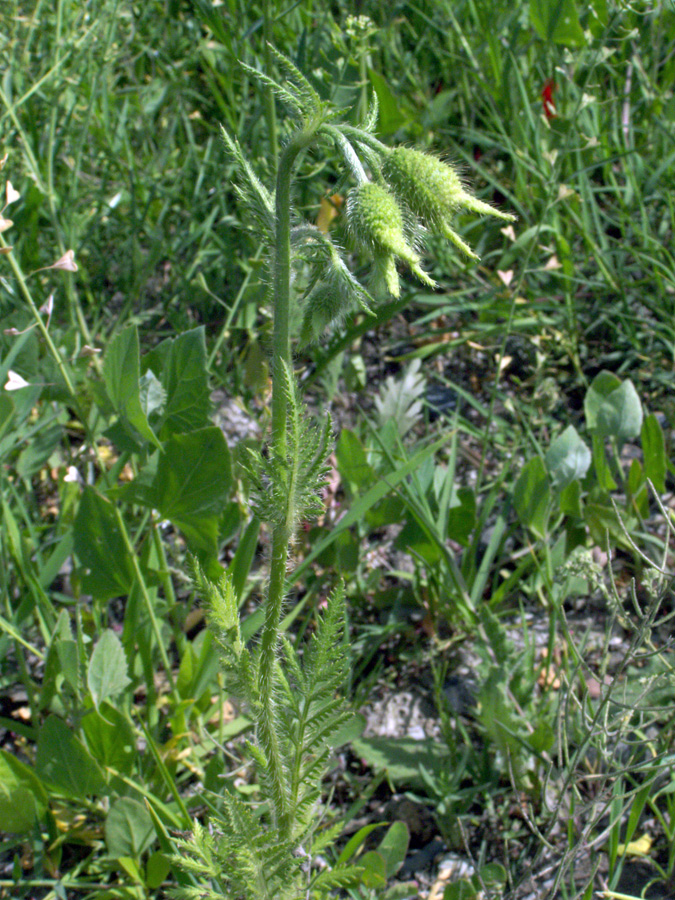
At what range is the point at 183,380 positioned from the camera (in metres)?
1.74

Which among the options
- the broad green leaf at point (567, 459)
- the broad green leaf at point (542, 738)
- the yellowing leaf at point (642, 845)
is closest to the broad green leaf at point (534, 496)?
the broad green leaf at point (567, 459)

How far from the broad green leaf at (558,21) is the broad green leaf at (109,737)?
224cm

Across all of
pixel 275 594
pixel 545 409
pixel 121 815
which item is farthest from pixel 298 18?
pixel 121 815

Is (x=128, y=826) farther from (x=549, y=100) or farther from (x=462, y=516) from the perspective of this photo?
(x=549, y=100)

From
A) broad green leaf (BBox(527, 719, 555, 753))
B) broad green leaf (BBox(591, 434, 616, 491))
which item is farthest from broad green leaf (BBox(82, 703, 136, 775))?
broad green leaf (BBox(591, 434, 616, 491))

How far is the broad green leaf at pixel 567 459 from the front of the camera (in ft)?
6.84

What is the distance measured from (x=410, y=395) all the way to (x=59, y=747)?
1.33 m

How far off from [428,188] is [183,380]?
0.86 meters

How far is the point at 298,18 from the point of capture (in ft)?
9.51

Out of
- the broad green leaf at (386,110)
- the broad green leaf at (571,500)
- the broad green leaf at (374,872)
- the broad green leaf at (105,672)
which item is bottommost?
the broad green leaf at (374,872)

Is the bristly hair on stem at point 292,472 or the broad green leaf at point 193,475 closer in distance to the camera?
the bristly hair on stem at point 292,472

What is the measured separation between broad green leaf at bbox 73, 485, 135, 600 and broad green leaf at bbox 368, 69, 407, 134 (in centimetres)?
146

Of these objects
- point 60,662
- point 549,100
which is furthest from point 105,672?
point 549,100

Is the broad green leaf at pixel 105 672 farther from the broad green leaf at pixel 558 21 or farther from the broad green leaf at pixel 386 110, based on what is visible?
the broad green leaf at pixel 558 21
